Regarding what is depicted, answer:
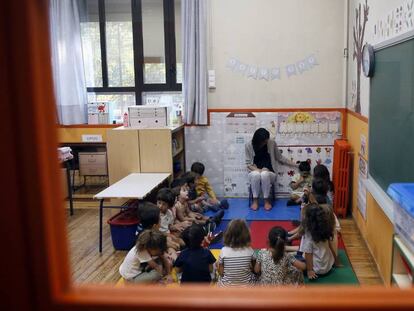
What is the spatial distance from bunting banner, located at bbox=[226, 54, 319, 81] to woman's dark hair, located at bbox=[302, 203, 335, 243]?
2507 mm

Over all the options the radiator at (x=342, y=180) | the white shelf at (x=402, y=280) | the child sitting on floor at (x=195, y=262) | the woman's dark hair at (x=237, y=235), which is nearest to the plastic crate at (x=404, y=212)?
the white shelf at (x=402, y=280)

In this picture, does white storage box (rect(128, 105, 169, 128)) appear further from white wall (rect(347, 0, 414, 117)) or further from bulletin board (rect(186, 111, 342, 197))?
white wall (rect(347, 0, 414, 117))

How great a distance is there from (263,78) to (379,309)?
515cm

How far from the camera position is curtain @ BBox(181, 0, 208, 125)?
5.33 meters

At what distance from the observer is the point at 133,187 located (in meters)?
4.24

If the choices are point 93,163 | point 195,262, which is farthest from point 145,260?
point 93,163

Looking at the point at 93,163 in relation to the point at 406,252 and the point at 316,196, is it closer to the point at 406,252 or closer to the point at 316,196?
the point at 316,196

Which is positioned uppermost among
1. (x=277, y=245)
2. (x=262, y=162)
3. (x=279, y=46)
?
(x=279, y=46)

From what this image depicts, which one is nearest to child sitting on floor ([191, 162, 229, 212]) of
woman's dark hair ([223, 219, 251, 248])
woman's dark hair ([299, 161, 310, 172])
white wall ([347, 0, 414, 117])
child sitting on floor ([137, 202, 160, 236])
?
woman's dark hair ([299, 161, 310, 172])

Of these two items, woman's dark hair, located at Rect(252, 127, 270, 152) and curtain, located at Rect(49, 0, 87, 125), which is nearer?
woman's dark hair, located at Rect(252, 127, 270, 152)

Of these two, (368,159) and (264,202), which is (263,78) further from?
(368,159)

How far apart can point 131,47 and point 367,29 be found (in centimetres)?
291

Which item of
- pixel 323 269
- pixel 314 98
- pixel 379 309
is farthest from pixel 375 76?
pixel 379 309

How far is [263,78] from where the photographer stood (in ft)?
18.1
